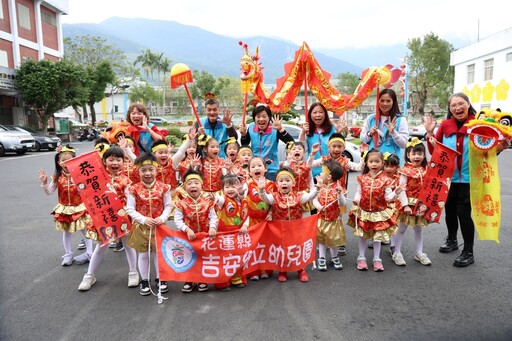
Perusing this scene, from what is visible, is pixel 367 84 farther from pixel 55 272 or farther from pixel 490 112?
pixel 55 272

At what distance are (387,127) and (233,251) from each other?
93.5 inches

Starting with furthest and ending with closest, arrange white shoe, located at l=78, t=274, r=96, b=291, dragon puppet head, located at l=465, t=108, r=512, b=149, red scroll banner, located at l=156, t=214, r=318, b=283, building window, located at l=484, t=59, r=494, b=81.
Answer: building window, located at l=484, t=59, r=494, b=81
dragon puppet head, located at l=465, t=108, r=512, b=149
white shoe, located at l=78, t=274, r=96, b=291
red scroll banner, located at l=156, t=214, r=318, b=283

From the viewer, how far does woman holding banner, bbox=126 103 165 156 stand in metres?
5.07

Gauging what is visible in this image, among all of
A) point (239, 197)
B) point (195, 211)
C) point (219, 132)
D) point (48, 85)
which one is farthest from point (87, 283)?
point (48, 85)

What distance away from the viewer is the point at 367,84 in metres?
4.66

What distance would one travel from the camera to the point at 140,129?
5129 millimetres

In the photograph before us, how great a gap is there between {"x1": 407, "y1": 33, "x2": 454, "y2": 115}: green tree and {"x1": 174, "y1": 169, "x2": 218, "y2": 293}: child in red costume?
41.6m

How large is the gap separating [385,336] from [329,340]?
0.44 m

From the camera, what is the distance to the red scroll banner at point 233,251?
379 centimetres

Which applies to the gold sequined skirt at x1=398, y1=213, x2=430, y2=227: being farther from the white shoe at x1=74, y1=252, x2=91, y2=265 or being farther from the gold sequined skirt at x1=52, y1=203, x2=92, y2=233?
the white shoe at x1=74, y1=252, x2=91, y2=265

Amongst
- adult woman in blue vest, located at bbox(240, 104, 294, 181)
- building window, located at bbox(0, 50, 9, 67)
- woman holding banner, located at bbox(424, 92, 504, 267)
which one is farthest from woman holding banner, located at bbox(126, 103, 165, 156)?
building window, located at bbox(0, 50, 9, 67)

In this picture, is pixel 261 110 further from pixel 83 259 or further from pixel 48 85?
pixel 48 85

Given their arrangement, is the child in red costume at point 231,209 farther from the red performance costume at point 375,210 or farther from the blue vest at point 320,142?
the red performance costume at point 375,210

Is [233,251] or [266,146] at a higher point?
[266,146]
